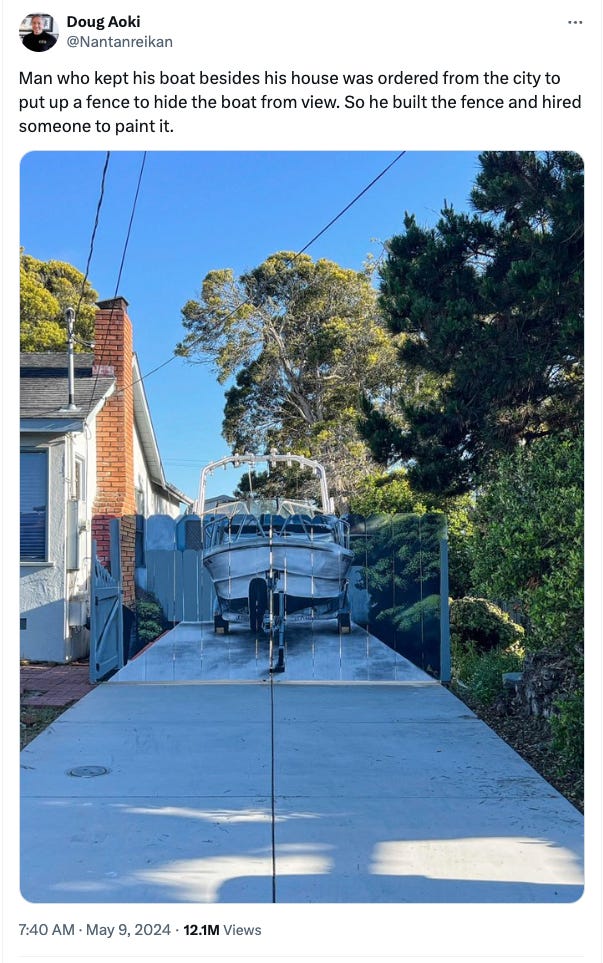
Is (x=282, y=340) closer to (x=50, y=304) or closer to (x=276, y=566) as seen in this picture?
(x=50, y=304)

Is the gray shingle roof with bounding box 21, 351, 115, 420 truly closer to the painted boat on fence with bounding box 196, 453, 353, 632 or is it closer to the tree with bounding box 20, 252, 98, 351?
the painted boat on fence with bounding box 196, 453, 353, 632

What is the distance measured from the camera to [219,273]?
2739 cm

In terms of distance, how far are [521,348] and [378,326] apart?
18.6 m

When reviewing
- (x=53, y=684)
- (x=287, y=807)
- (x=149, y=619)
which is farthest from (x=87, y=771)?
(x=149, y=619)

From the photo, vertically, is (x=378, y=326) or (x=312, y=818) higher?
(x=378, y=326)

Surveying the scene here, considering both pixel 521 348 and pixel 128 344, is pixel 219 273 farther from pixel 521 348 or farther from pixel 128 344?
pixel 521 348

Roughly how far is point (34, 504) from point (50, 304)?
61.7 ft

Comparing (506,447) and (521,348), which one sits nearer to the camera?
(521,348)

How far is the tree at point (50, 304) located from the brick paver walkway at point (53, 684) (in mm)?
14842
